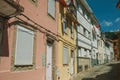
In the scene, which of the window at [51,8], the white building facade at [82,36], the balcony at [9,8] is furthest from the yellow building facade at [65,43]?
the balcony at [9,8]

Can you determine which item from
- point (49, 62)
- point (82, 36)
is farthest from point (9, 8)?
point (82, 36)

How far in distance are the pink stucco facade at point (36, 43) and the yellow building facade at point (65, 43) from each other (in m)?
1.12

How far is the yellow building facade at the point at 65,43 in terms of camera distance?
42.0 ft

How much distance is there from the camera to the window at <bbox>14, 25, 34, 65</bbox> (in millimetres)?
7000

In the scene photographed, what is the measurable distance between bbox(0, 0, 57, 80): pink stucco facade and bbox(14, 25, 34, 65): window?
1.05ft

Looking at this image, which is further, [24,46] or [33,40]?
[33,40]

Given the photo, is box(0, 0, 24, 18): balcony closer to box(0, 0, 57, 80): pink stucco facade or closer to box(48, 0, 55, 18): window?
box(0, 0, 57, 80): pink stucco facade

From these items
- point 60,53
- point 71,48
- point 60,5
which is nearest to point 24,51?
point 60,53

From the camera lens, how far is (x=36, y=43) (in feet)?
28.5

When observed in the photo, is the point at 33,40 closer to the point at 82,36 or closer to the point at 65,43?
the point at 65,43

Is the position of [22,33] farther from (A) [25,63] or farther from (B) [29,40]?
(A) [25,63]

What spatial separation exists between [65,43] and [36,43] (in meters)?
5.86

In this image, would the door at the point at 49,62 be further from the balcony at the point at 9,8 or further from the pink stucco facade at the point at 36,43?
the balcony at the point at 9,8

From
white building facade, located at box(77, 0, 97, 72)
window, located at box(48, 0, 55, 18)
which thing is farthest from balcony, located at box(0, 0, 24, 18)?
white building facade, located at box(77, 0, 97, 72)
